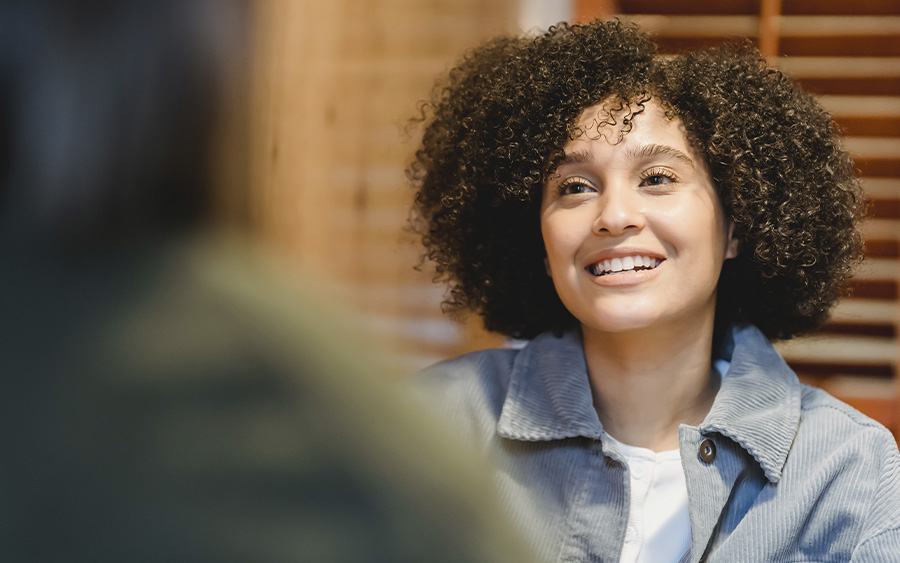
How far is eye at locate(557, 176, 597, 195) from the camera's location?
1297mm

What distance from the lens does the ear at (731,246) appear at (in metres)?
1.38

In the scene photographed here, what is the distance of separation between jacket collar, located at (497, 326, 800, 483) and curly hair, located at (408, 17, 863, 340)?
0.39 ft

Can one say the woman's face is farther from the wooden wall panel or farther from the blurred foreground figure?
the blurred foreground figure

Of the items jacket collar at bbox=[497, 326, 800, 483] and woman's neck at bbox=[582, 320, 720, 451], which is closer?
jacket collar at bbox=[497, 326, 800, 483]

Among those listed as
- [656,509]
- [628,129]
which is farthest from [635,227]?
[656,509]

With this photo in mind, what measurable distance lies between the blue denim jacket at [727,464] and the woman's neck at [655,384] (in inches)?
2.4

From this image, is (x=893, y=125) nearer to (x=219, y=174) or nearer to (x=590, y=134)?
(x=590, y=134)

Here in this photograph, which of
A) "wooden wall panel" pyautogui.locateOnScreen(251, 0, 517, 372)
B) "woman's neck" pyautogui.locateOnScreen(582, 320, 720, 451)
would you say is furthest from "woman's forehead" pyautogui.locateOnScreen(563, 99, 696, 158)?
"wooden wall panel" pyautogui.locateOnScreen(251, 0, 517, 372)

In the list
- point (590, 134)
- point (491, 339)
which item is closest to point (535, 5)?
point (491, 339)

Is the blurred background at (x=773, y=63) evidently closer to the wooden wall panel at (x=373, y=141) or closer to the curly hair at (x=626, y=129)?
the wooden wall panel at (x=373, y=141)

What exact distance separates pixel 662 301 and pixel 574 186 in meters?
0.23

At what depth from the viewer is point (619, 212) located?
1.22 metres

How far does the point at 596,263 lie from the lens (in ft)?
4.22

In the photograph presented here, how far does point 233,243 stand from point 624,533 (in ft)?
3.84
